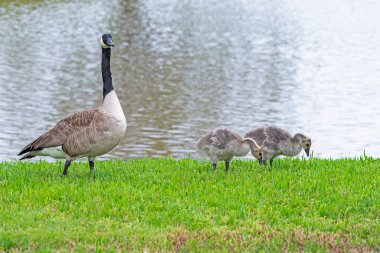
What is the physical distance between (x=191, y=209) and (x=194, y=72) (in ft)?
74.3

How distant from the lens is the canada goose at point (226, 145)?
11.9m

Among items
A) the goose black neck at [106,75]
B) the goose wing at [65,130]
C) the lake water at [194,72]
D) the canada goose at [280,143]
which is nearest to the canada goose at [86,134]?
the goose wing at [65,130]

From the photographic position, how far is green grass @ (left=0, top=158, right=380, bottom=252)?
853 cm

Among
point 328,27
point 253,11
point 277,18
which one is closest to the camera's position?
point 328,27

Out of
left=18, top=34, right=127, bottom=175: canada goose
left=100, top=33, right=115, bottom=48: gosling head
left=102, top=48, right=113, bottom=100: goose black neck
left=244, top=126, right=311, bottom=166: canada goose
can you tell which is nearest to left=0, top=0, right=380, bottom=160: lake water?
left=244, top=126, right=311, bottom=166: canada goose

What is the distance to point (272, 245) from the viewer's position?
8523 millimetres

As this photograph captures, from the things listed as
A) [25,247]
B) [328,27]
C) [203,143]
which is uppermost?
[328,27]

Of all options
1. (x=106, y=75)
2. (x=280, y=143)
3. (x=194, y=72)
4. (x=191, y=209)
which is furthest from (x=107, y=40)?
(x=194, y=72)

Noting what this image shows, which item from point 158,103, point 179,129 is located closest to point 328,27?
point 158,103

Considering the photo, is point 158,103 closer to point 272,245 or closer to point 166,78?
point 166,78

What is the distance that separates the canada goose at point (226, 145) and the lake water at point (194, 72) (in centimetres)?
725

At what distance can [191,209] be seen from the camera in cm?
975

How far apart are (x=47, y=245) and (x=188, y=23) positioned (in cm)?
3814

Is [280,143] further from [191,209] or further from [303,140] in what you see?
[191,209]
